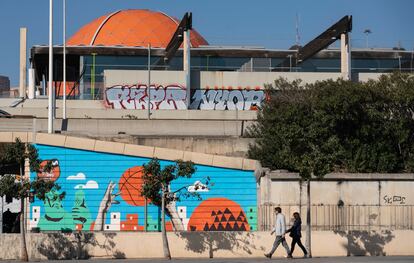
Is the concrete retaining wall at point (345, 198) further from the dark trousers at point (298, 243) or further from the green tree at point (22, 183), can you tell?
the green tree at point (22, 183)

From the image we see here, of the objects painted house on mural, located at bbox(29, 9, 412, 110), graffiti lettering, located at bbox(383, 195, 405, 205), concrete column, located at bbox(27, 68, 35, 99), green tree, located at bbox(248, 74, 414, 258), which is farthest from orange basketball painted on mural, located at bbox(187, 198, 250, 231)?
concrete column, located at bbox(27, 68, 35, 99)

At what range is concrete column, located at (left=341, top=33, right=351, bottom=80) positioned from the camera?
175ft

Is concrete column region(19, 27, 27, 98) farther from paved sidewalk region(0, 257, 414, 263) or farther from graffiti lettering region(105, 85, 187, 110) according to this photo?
paved sidewalk region(0, 257, 414, 263)

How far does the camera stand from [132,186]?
31.3 metres

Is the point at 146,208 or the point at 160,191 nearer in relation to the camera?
the point at 160,191

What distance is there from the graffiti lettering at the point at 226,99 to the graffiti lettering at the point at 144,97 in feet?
3.91

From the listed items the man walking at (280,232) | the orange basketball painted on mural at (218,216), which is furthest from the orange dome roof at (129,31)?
the man walking at (280,232)

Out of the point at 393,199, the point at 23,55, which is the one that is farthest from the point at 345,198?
the point at 23,55

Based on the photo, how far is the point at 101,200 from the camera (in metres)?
31.3

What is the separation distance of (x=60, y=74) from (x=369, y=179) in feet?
124

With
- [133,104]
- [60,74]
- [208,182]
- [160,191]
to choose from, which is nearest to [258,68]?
[133,104]

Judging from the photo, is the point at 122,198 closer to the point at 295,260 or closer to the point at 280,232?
the point at 280,232

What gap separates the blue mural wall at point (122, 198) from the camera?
102 ft

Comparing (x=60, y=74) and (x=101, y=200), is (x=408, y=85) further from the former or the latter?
(x=60, y=74)
